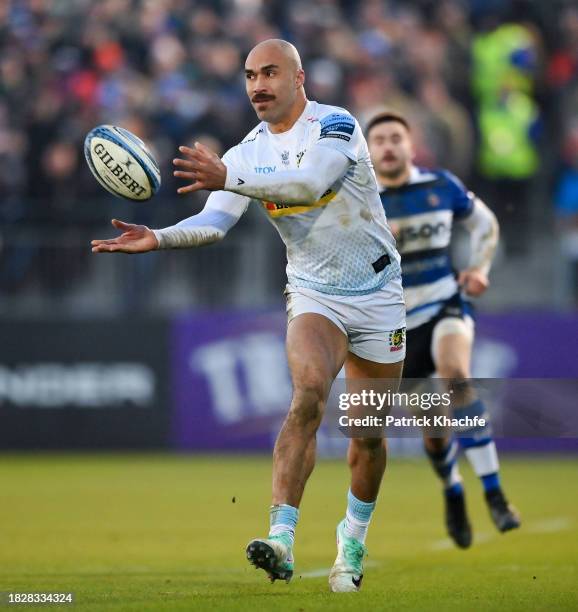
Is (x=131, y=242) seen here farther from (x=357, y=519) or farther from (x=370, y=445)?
(x=357, y=519)

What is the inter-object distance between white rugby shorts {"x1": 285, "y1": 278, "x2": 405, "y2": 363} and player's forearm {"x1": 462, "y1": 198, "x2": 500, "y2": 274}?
2.83 metres

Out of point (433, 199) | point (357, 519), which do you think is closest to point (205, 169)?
point (357, 519)

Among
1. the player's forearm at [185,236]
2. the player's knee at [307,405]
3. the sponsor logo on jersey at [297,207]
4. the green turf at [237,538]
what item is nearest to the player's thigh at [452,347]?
the green turf at [237,538]

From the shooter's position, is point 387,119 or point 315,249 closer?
point 315,249

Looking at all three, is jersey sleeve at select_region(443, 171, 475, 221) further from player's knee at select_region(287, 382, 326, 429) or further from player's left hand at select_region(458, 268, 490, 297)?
player's knee at select_region(287, 382, 326, 429)

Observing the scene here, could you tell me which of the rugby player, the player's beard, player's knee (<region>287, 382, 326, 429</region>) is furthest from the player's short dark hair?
player's knee (<region>287, 382, 326, 429</region>)

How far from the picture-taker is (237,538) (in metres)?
10.6

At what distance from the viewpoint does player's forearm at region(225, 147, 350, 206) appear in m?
6.81

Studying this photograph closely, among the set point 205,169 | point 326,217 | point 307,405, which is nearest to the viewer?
point 205,169

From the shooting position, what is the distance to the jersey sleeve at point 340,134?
722cm

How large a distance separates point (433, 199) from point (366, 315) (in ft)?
10.5

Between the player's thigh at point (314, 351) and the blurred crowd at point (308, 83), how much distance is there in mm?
9395

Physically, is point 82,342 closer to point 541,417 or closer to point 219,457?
point 219,457

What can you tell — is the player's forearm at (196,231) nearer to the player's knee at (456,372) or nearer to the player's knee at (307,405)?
the player's knee at (307,405)
